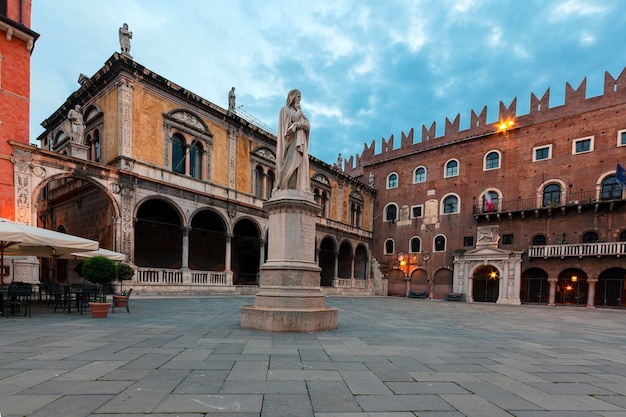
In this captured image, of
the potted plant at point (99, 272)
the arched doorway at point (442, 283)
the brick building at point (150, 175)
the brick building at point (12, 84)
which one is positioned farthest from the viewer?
the arched doorway at point (442, 283)

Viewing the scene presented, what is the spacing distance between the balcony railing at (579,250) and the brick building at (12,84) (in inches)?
1226

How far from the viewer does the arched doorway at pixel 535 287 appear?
24.1m

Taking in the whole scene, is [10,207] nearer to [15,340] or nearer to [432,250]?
[15,340]

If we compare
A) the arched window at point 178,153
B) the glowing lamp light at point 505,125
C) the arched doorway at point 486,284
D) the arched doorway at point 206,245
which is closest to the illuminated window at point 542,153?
the glowing lamp light at point 505,125

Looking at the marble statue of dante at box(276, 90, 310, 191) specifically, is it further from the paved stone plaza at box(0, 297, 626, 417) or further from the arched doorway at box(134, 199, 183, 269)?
the arched doorway at box(134, 199, 183, 269)

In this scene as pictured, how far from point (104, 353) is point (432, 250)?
2867 cm

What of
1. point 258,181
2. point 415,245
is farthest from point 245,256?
point 415,245

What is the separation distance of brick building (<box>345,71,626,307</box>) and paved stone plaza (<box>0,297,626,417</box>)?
20469 mm

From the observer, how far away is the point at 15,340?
212 inches

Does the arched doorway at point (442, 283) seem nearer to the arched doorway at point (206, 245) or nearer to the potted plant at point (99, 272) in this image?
the arched doorway at point (206, 245)

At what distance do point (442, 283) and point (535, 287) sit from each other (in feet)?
22.5

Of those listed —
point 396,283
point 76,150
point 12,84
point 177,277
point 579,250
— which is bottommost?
point 396,283

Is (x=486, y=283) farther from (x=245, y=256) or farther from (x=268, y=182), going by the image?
(x=245, y=256)

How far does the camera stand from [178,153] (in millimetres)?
19078
